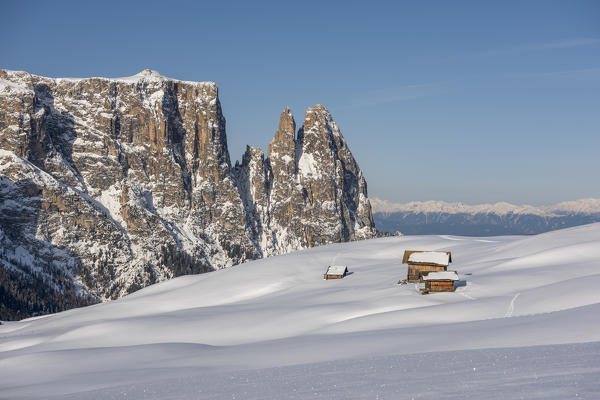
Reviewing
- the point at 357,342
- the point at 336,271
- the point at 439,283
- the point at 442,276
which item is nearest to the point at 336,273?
the point at 336,271

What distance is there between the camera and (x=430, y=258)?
5181cm

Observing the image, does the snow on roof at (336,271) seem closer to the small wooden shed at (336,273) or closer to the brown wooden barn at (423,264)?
the small wooden shed at (336,273)

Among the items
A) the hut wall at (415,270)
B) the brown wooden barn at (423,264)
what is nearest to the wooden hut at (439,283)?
the brown wooden barn at (423,264)

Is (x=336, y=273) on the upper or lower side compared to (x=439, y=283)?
upper

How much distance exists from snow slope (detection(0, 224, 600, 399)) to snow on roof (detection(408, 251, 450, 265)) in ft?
9.16

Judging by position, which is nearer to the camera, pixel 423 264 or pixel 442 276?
pixel 442 276

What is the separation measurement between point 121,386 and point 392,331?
42.1ft

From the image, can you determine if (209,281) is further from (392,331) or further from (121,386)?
(121,386)

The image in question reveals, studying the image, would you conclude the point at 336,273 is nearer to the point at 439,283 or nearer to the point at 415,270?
the point at 415,270

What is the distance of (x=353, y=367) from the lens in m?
16.9

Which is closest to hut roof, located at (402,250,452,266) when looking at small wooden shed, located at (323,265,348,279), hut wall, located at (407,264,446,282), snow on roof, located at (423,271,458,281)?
hut wall, located at (407,264,446,282)

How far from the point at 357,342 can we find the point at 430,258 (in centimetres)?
3033

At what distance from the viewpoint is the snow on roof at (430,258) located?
51.2 metres

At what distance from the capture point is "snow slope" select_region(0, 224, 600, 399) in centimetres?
1384
